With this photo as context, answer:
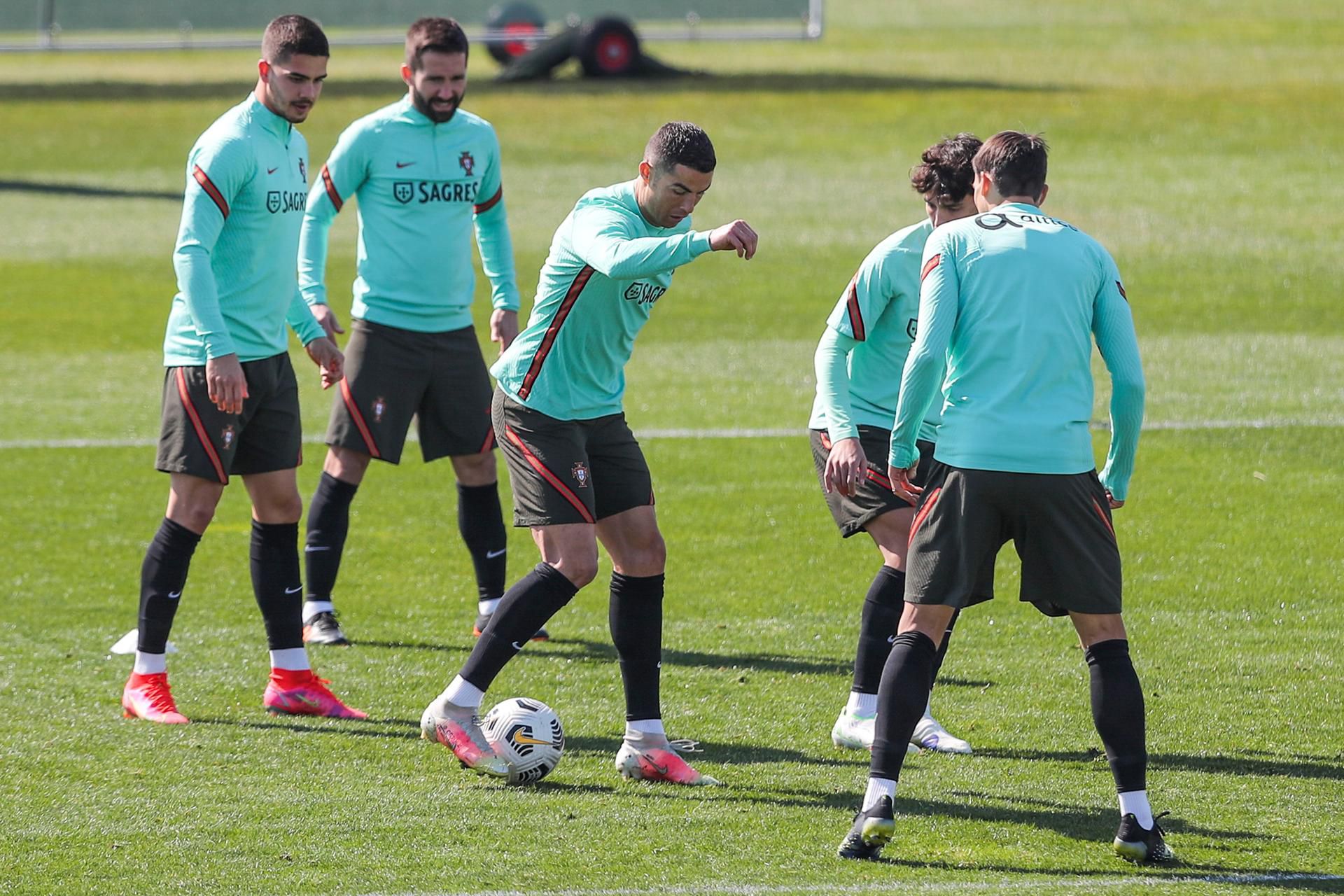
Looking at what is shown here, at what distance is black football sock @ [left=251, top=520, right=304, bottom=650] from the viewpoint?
21.2 feet

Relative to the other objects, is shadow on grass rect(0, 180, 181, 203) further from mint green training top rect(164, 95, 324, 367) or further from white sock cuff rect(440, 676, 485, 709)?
white sock cuff rect(440, 676, 485, 709)

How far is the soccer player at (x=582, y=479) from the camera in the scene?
5.57m

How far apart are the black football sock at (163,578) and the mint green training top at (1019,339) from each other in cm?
288

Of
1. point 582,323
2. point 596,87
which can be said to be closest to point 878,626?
point 582,323

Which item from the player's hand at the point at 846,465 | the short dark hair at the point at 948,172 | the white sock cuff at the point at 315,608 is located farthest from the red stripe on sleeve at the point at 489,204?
the player's hand at the point at 846,465

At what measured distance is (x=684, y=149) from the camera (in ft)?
17.2

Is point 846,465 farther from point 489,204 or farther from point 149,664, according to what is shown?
point 489,204

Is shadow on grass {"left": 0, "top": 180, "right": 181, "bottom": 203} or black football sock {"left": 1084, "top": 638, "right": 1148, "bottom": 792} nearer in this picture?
black football sock {"left": 1084, "top": 638, "right": 1148, "bottom": 792}

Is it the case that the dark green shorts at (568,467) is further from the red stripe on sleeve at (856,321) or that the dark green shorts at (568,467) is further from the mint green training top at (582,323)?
the red stripe on sleeve at (856,321)

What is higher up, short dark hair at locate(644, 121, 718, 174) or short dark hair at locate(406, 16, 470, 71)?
short dark hair at locate(406, 16, 470, 71)

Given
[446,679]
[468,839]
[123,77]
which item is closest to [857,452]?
[468,839]

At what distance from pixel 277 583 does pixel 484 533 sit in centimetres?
138

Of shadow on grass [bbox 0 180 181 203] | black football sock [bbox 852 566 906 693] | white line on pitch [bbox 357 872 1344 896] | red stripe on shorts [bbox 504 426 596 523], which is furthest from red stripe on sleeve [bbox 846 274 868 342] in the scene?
shadow on grass [bbox 0 180 181 203]

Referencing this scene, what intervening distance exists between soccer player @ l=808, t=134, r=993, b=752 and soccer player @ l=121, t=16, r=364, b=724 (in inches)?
73.3
